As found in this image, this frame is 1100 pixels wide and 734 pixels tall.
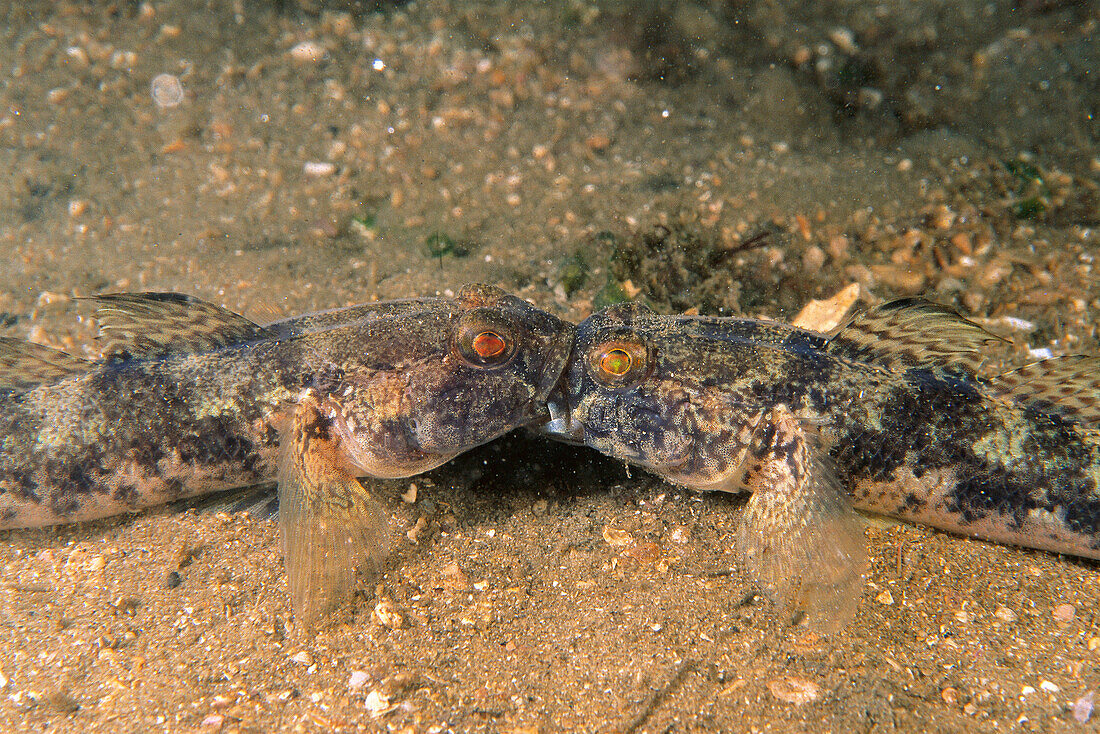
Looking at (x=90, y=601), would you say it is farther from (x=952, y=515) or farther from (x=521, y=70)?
(x=521, y=70)

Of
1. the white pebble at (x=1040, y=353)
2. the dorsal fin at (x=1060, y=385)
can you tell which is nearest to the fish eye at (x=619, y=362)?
the dorsal fin at (x=1060, y=385)

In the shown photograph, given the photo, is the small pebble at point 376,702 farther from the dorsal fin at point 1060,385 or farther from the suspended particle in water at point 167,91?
the suspended particle in water at point 167,91

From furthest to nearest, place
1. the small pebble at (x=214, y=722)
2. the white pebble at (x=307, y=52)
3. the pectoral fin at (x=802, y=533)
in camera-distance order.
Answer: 1. the white pebble at (x=307, y=52)
2. the pectoral fin at (x=802, y=533)
3. the small pebble at (x=214, y=722)

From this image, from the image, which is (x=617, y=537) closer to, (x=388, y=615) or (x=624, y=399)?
(x=624, y=399)

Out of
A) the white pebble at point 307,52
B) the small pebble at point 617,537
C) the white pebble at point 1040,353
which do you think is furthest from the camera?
the white pebble at point 307,52

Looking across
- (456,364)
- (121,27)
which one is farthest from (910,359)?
(121,27)

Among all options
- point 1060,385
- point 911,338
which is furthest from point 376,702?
point 1060,385
